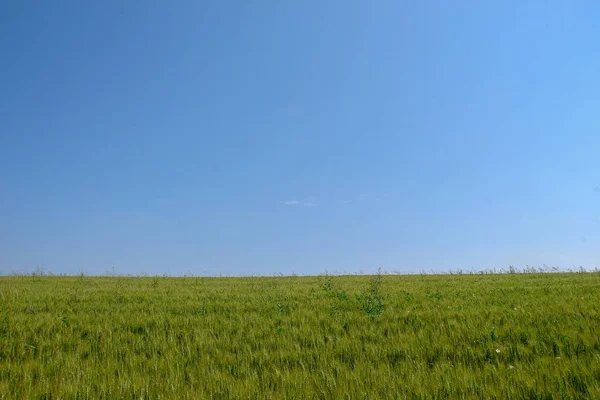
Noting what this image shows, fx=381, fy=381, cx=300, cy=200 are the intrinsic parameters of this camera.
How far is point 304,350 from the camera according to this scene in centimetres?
690

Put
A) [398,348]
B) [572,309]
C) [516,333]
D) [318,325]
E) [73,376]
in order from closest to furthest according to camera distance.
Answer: [73,376], [398,348], [516,333], [318,325], [572,309]

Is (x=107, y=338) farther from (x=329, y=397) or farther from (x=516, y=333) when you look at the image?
(x=516, y=333)

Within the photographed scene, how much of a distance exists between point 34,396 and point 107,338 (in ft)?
9.72

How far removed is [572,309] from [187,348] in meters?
9.29

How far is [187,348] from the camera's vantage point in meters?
7.09

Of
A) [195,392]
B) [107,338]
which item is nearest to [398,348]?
[195,392]

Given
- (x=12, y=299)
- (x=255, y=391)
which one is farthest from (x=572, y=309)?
(x=12, y=299)

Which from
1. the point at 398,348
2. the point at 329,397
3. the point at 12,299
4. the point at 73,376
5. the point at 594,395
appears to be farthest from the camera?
the point at 12,299

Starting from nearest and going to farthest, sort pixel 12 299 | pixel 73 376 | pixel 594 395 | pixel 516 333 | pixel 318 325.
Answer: pixel 594 395, pixel 73 376, pixel 516 333, pixel 318 325, pixel 12 299

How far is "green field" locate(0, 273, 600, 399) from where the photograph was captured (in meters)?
5.10

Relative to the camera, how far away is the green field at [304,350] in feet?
16.7

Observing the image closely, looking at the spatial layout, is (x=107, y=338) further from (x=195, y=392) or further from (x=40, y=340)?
(x=195, y=392)

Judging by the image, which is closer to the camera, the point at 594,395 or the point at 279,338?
the point at 594,395

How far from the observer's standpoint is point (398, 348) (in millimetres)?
6789
